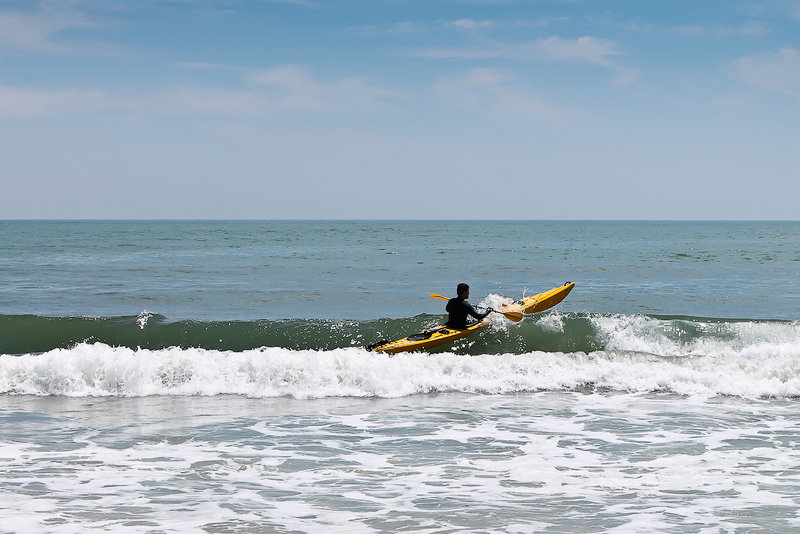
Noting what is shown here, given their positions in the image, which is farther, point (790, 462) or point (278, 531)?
point (790, 462)

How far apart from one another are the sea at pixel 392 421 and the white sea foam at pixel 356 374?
0.04 m

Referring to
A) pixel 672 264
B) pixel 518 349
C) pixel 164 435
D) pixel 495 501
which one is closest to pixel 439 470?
pixel 495 501

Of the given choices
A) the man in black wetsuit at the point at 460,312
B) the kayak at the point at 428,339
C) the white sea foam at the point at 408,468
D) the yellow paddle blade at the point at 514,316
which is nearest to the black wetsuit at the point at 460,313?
the man in black wetsuit at the point at 460,312

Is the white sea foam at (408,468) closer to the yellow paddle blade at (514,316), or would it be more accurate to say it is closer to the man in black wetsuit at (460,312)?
the man in black wetsuit at (460,312)

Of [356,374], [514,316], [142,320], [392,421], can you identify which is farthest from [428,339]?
[142,320]

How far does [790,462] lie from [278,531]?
571cm

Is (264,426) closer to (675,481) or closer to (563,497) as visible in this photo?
(563,497)

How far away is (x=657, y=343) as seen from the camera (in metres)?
16.8

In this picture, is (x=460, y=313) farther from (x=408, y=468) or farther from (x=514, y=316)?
(x=408, y=468)

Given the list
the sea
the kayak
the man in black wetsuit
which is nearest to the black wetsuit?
the man in black wetsuit

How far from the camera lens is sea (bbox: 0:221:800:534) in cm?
691

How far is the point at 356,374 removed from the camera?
1304 centimetres

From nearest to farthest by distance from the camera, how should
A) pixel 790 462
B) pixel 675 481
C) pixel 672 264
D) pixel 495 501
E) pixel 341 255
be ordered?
pixel 495 501
pixel 675 481
pixel 790 462
pixel 672 264
pixel 341 255

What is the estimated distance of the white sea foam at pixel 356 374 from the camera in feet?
41.5
